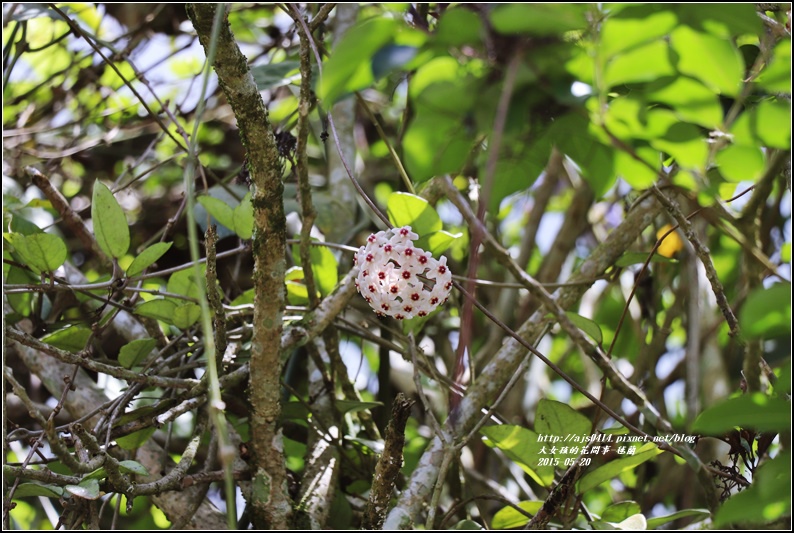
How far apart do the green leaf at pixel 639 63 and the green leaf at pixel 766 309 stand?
0.64ft

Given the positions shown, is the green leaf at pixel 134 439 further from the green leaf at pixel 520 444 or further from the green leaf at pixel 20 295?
the green leaf at pixel 520 444

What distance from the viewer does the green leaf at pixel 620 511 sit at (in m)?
1.27

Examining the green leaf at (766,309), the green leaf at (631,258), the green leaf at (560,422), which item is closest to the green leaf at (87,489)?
the green leaf at (560,422)

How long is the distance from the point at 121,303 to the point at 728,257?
167cm

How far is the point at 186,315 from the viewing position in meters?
1.26

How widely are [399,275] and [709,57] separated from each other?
0.52m

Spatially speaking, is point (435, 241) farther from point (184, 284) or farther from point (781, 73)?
point (781, 73)

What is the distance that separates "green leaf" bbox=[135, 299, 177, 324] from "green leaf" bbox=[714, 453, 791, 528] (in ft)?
2.95

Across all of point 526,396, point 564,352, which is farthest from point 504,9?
point 564,352

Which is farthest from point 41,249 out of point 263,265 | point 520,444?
point 520,444

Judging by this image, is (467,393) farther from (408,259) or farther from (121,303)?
(121,303)

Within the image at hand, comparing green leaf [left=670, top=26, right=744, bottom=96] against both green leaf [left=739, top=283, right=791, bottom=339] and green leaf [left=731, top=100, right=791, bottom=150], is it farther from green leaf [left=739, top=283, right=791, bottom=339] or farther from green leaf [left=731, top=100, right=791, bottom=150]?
green leaf [left=739, top=283, right=791, bottom=339]

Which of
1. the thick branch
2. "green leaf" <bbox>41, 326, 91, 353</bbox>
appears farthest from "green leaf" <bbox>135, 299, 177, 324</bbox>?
the thick branch

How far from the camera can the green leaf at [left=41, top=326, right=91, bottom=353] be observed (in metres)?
1.30
